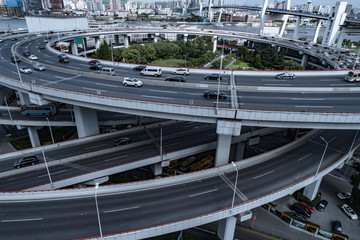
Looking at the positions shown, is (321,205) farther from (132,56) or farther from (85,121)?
(132,56)

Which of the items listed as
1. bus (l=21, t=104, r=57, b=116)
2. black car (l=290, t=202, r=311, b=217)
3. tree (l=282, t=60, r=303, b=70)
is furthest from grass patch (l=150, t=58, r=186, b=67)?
black car (l=290, t=202, r=311, b=217)

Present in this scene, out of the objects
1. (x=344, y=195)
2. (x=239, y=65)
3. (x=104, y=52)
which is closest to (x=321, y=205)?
(x=344, y=195)

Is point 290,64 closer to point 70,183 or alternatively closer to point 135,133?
point 135,133

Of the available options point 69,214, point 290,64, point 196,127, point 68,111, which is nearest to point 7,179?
point 69,214

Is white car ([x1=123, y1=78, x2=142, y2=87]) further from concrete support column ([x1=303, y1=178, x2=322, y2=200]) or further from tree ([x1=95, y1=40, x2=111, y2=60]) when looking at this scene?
tree ([x1=95, y1=40, x2=111, y2=60])

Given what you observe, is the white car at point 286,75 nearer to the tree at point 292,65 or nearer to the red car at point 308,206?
the red car at point 308,206
